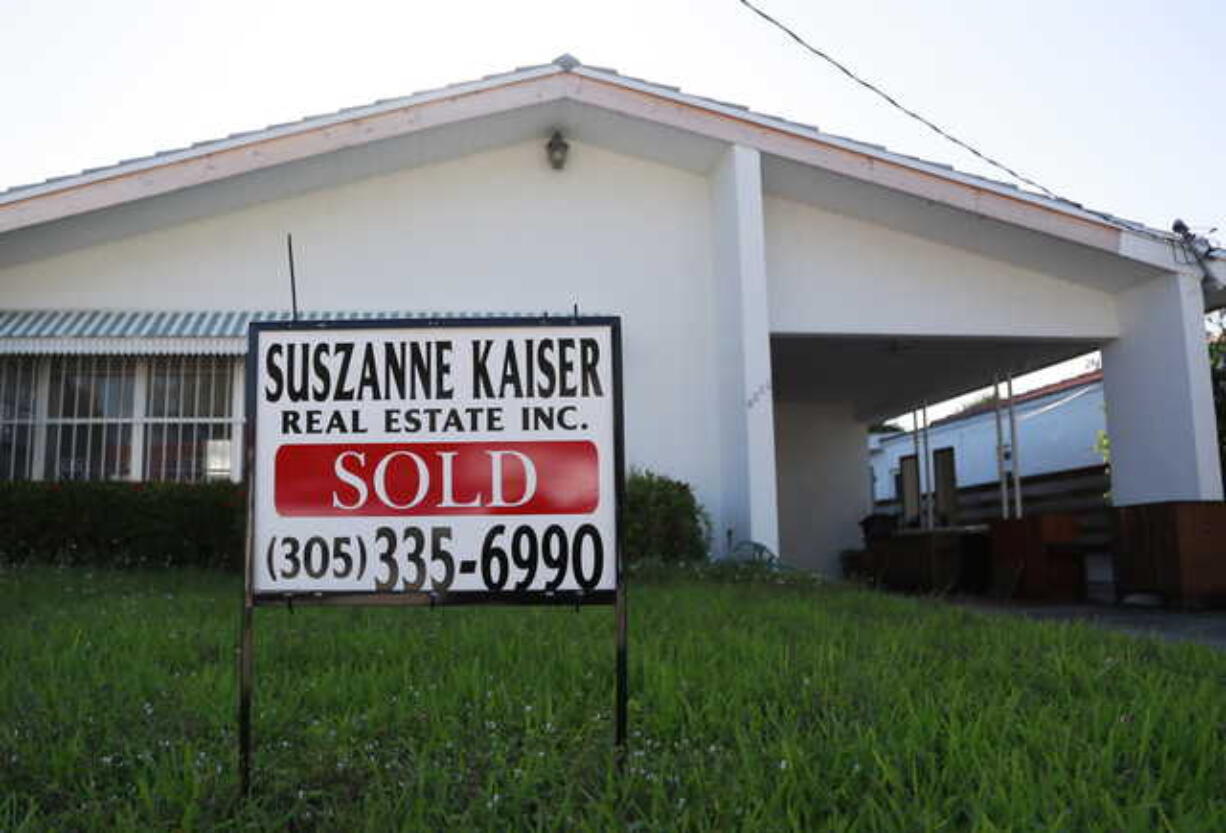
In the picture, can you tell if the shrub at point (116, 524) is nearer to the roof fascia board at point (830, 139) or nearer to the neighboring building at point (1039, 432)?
the roof fascia board at point (830, 139)

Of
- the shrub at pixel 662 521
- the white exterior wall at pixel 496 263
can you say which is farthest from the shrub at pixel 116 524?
the shrub at pixel 662 521

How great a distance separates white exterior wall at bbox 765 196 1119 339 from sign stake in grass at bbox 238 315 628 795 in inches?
317

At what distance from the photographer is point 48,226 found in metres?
9.85

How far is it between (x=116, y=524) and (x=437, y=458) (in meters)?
7.37

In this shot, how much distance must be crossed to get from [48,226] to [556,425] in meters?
8.80

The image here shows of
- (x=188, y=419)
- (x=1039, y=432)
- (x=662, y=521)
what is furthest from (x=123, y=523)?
(x=1039, y=432)

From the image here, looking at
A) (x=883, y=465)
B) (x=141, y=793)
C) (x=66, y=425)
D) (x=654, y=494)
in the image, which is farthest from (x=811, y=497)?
(x=141, y=793)

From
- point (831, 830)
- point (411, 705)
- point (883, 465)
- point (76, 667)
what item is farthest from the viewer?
point (883, 465)

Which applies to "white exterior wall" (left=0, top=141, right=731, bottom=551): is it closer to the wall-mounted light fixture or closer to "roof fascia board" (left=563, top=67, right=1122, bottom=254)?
the wall-mounted light fixture

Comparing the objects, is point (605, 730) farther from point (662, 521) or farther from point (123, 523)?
point (123, 523)

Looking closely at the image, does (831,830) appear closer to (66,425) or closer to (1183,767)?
(1183,767)

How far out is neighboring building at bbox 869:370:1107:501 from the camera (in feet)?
54.1

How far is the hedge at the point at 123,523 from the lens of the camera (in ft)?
30.3

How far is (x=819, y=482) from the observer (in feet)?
59.6
